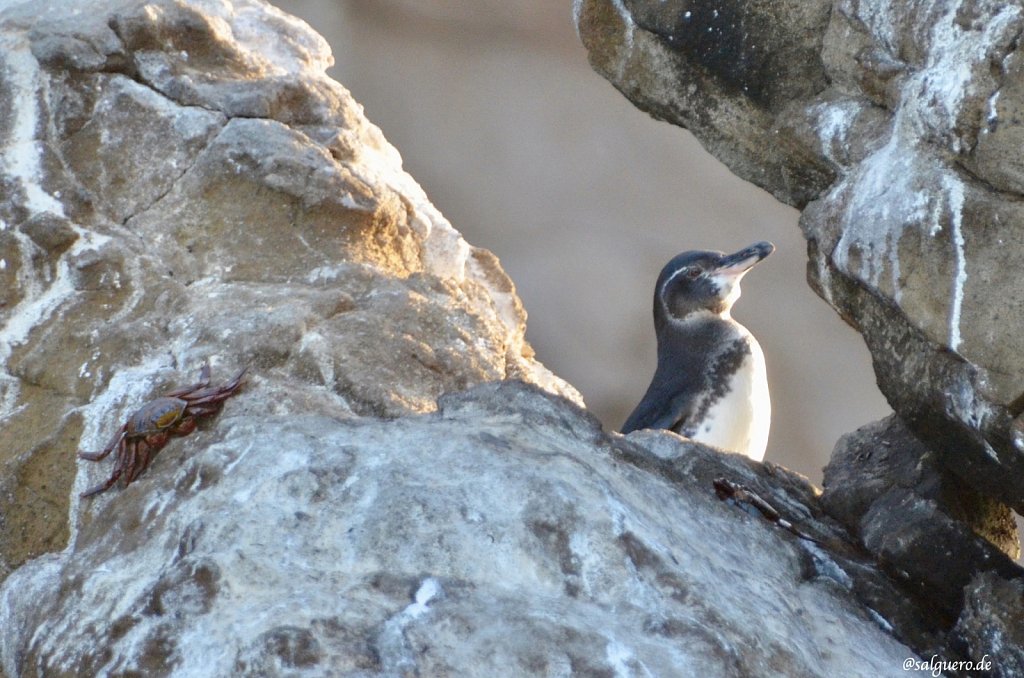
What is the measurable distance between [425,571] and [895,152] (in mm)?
837

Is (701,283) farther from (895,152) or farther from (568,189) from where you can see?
(568,189)

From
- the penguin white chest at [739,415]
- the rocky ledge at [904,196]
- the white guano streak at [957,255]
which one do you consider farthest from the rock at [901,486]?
the penguin white chest at [739,415]

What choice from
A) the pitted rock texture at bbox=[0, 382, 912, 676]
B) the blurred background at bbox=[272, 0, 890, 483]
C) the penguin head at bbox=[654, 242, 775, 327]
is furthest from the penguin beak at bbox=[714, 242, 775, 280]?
the blurred background at bbox=[272, 0, 890, 483]

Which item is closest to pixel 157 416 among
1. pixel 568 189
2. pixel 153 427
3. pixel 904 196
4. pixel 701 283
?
pixel 153 427

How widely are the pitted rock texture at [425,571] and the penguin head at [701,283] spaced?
1824 millimetres

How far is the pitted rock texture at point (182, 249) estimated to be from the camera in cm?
221

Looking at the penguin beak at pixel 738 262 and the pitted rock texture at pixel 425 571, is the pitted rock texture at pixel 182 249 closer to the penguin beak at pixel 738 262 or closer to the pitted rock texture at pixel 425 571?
the pitted rock texture at pixel 425 571

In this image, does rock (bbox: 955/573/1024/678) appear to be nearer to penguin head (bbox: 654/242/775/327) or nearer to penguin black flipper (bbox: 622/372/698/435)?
penguin black flipper (bbox: 622/372/698/435)

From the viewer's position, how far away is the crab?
6.54ft

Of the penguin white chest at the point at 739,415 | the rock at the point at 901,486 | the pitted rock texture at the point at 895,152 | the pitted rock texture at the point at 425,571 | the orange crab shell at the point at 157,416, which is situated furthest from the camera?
the penguin white chest at the point at 739,415

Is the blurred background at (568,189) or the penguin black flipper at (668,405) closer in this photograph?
the penguin black flipper at (668,405)

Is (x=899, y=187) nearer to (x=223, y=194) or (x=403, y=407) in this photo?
(x=403, y=407)

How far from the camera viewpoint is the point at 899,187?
1.84 metres

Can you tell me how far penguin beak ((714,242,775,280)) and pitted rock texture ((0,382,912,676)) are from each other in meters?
1.79
